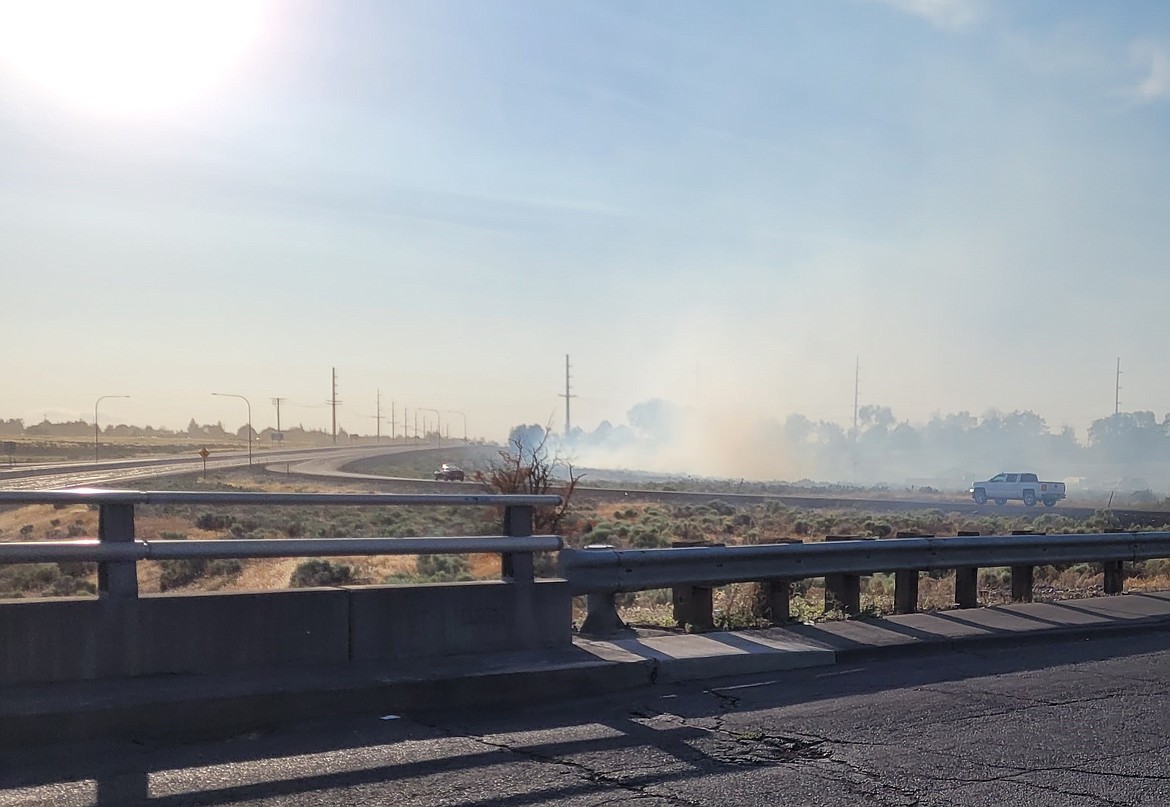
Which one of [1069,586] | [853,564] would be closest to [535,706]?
[853,564]

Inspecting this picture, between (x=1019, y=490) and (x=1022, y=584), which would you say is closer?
(x=1022, y=584)

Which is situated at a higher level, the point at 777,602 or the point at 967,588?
the point at 777,602

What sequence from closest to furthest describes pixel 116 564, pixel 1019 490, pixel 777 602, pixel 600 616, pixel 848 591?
pixel 116 564 < pixel 600 616 < pixel 777 602 < pixel 848 591 < pixel 1019 490

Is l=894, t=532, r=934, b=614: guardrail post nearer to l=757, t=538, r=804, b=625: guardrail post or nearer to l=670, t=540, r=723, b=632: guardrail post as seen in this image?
l=757, t=538, r=804, b=625: guardrail post

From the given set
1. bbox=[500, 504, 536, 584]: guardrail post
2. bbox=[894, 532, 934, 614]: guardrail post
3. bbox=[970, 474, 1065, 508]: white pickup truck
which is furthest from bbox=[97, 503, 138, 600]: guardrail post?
bbox=[970, 474, 1065, 508]: white pickup truck

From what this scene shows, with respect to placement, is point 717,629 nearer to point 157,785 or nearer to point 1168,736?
point 1168,736

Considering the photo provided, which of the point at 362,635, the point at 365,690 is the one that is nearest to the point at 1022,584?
the point at 362,635

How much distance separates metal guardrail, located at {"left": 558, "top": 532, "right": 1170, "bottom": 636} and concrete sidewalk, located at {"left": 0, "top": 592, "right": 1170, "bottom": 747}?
43 cm

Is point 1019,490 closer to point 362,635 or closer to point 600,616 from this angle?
point 600,616

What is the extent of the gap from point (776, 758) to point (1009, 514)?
4336 cm

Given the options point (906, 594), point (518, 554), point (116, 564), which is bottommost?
point (906, 594)

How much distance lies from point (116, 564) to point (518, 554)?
2775mm

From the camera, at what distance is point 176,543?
7.33 meters

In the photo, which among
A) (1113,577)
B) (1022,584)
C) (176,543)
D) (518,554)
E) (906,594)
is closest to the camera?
(176,543)
